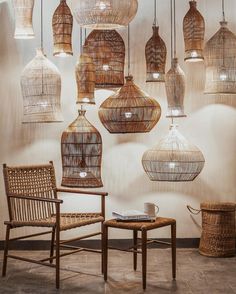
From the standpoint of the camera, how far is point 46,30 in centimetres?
620

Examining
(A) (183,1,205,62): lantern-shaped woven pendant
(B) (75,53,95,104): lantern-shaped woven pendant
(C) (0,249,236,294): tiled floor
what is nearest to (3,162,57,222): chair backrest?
(C) (0,249,236,294): tiled floor

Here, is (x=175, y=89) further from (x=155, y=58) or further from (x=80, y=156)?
(x=80, y=156)

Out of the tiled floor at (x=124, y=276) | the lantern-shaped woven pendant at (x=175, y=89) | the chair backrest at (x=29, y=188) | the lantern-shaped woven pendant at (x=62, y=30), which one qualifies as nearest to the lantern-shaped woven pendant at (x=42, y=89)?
the lantern-shaped woven pendant at (x=62, y=30)

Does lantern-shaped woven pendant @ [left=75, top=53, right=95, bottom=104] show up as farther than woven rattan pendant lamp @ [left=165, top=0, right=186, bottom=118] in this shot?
No

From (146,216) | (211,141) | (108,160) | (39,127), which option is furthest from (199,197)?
(39,127)

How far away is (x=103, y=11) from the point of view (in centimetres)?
408

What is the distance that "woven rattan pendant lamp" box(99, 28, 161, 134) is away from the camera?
15.9ft

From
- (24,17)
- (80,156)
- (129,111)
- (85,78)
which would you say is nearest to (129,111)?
(129,111)

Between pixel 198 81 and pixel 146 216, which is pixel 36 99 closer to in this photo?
pixel 146 216

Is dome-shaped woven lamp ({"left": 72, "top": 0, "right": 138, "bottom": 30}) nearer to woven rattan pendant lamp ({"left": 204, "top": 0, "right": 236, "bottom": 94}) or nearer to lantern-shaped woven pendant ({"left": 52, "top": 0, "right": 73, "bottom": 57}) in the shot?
lantern-shaped woven pendant ({"left": 52, "top": 0, "right": 73, "bottom": 57})

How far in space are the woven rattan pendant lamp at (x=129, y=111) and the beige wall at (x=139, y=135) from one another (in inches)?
51.0

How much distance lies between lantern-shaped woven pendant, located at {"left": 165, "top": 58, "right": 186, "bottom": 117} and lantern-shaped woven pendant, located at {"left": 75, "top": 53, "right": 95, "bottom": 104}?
704 millimetres

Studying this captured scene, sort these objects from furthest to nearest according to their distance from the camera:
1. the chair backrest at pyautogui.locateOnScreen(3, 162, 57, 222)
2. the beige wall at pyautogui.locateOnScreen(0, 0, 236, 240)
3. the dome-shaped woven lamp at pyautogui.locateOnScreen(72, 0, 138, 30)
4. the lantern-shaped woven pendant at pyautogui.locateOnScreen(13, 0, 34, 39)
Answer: the beige wall at pyautogui.locateOnScreen(0, 0, 236, 240) < the chair backrest at pyautogui.locateOnScreen(3, 162, 57, 222) < the lantern-shaped woven pendant at pyautogui.locateOnScreen(13, 0, 34, 39) < the dome-shaped woven lamp at pyautogui.locateOnScreen(72, 0, 138, 30)

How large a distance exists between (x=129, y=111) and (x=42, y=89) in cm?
84
